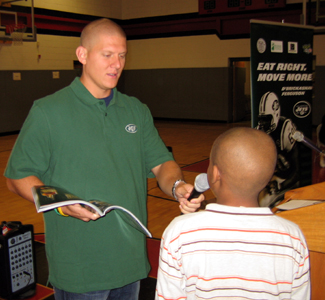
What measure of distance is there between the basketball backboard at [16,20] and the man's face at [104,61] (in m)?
8.09

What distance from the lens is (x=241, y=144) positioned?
1052 millimetres

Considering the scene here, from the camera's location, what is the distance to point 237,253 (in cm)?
102

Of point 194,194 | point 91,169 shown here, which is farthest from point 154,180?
point 194,194

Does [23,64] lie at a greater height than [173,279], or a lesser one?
greater

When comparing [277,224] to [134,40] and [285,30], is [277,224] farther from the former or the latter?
[134,40]

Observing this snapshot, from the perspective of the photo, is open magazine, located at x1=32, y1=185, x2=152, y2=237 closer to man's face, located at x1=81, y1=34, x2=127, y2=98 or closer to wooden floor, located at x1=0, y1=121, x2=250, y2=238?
man's face, located at x1=81, y1=34, x2=127, y2=98

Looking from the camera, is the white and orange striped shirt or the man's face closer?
the white and orange striped shirt

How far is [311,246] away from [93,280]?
3.32ft

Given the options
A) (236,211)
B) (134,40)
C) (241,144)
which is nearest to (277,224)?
(236,211)

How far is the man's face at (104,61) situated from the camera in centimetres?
146

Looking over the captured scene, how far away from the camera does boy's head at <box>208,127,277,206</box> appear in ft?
3.44

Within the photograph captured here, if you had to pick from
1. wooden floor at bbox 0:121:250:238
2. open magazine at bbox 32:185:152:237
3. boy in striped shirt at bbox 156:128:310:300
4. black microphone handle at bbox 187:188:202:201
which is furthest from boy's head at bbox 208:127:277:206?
wooden floor at bbox 0:121:250:238

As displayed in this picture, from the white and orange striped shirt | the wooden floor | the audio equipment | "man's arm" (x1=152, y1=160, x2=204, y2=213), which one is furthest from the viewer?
the wooden floor

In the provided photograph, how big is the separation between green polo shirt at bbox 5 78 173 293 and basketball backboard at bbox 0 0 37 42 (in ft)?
26.9
